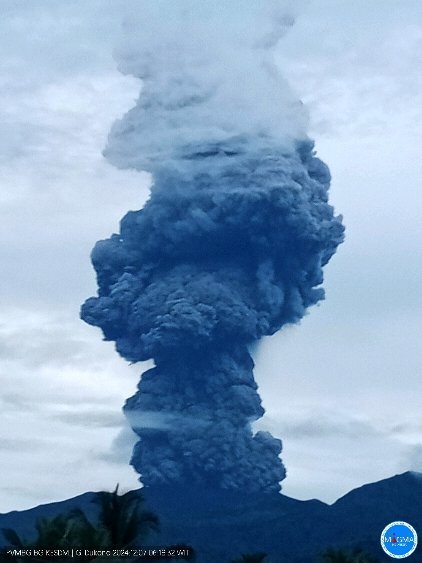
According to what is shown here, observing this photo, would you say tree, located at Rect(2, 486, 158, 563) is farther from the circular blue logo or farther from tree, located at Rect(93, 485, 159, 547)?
the circular blue logo

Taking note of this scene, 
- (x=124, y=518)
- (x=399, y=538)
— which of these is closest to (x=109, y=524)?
(x=124, y=518)

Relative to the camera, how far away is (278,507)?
494ft

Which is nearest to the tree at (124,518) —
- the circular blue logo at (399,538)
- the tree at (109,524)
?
the tree at (109,524)

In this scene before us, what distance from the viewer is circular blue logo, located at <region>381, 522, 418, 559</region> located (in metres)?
49.5

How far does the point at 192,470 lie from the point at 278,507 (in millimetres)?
37933

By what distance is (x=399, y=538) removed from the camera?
51000 millimetres

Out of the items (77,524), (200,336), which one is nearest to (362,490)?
(200,336)

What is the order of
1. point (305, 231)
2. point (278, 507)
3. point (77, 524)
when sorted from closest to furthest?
1. point (77, 524)
2. point (305, 231)
3. point (278, 507)

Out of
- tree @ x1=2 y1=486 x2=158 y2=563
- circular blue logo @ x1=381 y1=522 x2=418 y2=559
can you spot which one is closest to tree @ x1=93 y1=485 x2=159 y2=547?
tree @ x1=2 y1=486 x2=158 y2=563

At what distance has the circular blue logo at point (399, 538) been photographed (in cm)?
4950

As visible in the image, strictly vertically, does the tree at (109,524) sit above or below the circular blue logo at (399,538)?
below

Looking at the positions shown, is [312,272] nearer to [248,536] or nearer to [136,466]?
[136,466]

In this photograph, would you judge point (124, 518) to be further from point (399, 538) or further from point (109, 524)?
point (399, 538)

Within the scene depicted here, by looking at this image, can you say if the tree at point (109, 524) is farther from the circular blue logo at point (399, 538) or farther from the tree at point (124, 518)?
the circular blue logo at point (399, 538)
